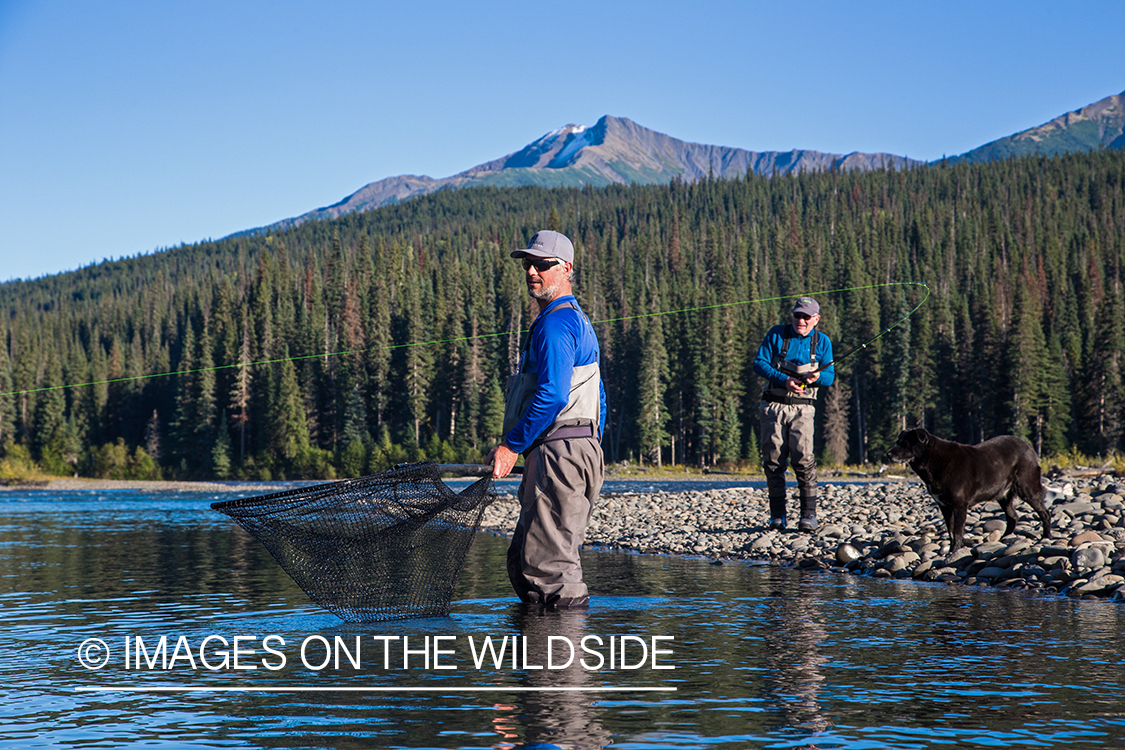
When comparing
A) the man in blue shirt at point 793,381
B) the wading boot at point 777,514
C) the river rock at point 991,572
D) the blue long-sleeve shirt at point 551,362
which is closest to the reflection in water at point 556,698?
the blue long-sleeve shirt at point 551,362

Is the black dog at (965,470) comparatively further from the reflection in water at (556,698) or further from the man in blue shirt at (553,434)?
the reflection in water at (556,698)

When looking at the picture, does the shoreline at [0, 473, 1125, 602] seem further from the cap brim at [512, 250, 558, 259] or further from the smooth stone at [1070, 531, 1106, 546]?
the cap brim at [512, 250, 558, 259]

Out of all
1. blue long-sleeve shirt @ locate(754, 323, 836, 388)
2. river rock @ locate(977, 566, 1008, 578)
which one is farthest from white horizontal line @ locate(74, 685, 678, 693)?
blue long-sleeve shirt @ locate(754, 323, 836, 388)

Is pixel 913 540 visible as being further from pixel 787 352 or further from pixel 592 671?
pixel 592 671

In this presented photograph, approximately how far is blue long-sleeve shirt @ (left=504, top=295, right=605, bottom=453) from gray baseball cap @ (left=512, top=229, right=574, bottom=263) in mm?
333

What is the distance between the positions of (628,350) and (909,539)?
74.3 metres

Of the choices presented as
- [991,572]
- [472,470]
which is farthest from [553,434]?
[991,572]

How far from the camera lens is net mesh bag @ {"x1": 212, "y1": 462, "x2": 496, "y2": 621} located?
6.17m

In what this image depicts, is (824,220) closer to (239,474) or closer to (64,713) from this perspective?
(239,474)

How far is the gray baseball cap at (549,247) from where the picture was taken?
6008 millimetres

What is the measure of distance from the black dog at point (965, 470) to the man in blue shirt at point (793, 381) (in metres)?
1.28

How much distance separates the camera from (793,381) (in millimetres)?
10750

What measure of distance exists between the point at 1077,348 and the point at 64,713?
79032mm


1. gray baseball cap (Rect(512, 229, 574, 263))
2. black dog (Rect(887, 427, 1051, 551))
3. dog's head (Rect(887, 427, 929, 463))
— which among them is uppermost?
gray baseball cap (Rect(512, 229, 574, 263))
